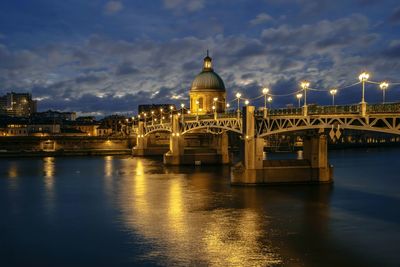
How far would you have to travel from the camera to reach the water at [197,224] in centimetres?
2630

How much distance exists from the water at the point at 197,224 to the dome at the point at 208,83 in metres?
47.4

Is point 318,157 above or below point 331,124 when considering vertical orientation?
below

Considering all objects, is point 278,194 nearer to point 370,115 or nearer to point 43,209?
point 370,115

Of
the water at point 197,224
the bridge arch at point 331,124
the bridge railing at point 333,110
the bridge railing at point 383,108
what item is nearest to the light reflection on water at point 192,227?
the water at point 197,224

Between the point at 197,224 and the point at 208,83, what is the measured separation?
2805 inches

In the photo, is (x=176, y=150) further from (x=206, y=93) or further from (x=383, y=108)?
(x=383, y=108)

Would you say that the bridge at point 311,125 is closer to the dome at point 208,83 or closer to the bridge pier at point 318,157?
the bridge pier at point 318,157

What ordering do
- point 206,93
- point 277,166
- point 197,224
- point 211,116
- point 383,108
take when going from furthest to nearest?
point 206,93
point 211,116
point 277,166
point 383,108
point 197,224

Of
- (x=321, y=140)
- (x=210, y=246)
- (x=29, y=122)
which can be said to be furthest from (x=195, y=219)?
(x=29, y=122)

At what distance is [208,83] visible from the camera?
103125 millimetres

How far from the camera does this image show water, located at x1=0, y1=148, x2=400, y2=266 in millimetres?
26297

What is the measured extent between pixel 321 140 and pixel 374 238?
19925mm

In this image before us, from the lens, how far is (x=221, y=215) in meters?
36.8

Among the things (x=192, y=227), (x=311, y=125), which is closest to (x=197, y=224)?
(x=192, y=227)
